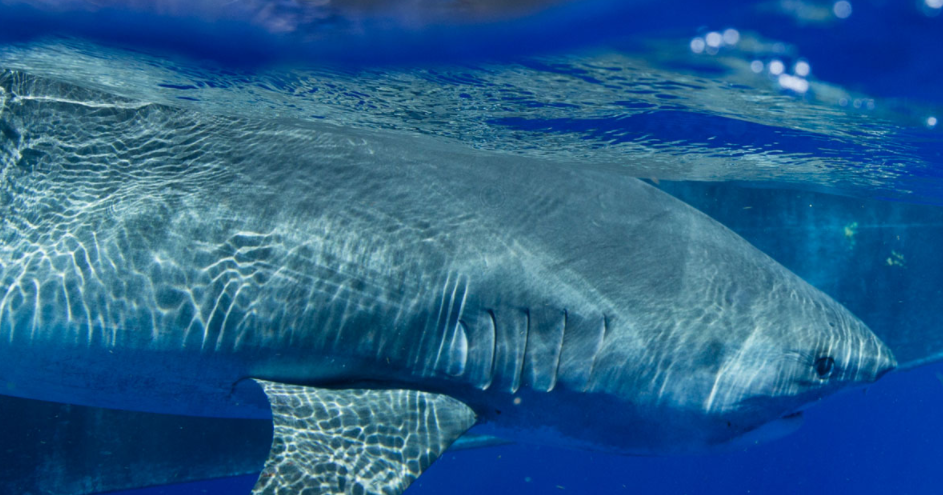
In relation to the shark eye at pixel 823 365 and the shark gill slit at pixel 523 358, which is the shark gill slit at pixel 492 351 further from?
the shark eye at pixel 823 365

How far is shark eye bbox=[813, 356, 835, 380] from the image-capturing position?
4000 mm

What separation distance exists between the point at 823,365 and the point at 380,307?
10.6 ft

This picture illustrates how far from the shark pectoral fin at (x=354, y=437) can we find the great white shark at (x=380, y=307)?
2cm

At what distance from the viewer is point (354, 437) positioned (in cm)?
354

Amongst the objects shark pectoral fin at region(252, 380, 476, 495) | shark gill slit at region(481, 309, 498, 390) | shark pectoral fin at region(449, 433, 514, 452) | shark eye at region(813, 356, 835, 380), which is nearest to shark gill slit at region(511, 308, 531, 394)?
shark gill slit at region(481, 309, 498, 390)

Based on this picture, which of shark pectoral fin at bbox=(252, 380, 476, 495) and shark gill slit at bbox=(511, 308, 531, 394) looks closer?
shark pectoral fin at bbox=(252, 380, 476, 495)

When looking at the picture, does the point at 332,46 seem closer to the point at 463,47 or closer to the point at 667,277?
the point at 463,47

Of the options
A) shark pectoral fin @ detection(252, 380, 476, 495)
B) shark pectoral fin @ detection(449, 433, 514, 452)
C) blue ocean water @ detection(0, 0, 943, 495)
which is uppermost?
blue ocean water @ detection(0, 0, 943, 495)

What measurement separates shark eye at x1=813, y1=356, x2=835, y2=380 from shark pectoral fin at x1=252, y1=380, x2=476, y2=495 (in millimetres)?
2513

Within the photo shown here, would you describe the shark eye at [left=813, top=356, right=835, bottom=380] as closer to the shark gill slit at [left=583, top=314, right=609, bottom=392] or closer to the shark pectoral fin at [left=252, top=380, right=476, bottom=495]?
the shark gill slit at [left=583, top=314, right=609, bottom=392]

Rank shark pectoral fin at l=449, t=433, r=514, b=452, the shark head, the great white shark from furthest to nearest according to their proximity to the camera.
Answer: shark pectoral fin at l=449, t=433, r=514, b=452, the shark head, the great white shark

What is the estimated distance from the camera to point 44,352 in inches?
151

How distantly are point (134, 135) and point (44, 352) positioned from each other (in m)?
1.85

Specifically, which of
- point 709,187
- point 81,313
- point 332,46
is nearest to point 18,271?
point 81,313
